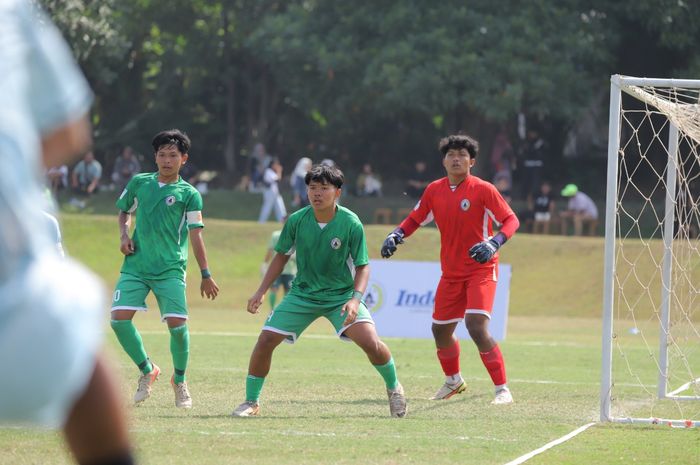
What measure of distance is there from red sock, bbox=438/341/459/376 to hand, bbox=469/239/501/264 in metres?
1.07

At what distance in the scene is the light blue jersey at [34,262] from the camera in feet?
8.64

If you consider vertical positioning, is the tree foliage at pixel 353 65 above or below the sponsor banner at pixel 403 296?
above

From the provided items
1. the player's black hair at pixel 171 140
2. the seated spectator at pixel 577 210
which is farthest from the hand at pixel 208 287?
the seated spectator at pixel 577 210

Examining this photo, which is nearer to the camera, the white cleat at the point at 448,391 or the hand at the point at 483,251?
the hand at the point at 483,251

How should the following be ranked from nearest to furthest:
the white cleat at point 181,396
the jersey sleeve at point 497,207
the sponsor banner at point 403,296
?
the white cleat at point 181,396 → the jersey sleeve at point 497,207 → the sponsor banner at point 403,296

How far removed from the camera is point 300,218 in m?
9.15

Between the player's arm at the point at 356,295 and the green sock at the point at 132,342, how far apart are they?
1670 mm

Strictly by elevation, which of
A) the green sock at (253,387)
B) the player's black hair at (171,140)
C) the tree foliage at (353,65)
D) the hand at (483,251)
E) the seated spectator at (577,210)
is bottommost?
the green sock at (253,387)

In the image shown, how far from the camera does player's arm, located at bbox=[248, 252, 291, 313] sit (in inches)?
352

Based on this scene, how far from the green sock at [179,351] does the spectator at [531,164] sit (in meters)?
24.2

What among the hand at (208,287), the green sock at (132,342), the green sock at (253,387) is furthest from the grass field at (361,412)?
the hand at (208,287)

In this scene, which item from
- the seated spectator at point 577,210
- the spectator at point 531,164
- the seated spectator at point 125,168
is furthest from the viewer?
the seated spectator at point 125,168

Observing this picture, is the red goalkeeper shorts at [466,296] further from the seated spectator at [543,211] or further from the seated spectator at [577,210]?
the seated spectator at [543,211]

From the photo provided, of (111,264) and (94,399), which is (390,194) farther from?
(94,399)
